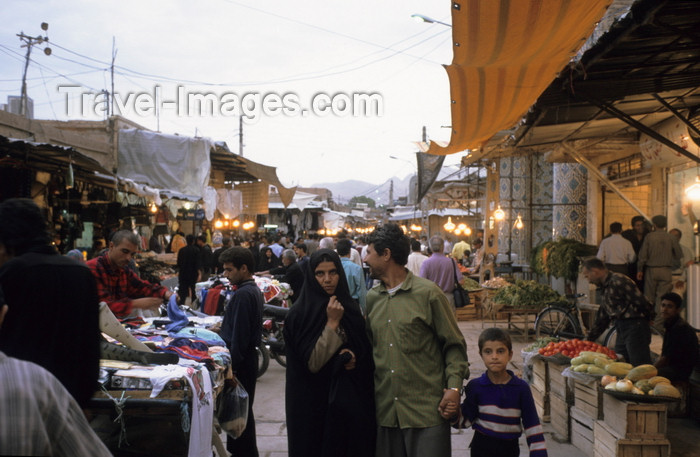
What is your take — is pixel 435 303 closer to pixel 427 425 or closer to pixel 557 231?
pixel 427 425

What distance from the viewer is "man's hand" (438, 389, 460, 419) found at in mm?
2941

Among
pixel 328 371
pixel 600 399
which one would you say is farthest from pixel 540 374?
pixel 328 371

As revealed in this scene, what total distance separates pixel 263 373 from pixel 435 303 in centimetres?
532

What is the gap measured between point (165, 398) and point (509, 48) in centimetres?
375

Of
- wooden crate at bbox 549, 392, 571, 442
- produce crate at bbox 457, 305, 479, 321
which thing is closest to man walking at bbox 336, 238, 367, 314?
wooden crate at bbox 549, 392, 571, 442


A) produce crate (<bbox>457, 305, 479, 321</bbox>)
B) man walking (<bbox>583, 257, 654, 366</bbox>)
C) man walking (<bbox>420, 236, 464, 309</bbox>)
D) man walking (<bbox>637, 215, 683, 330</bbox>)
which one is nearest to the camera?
man walking (<bbox>583, 257, 654, 366</bbox>)

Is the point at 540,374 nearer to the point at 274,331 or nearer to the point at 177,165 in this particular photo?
the point at 274,331

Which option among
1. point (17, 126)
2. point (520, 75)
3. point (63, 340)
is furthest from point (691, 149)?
point (17, 126)

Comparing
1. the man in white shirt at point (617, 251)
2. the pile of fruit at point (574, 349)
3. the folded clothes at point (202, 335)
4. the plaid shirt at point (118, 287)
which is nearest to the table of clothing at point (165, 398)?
the folded clothes at point (202, 335)

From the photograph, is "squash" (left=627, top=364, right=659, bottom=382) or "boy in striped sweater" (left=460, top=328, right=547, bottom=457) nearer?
"boy in striped sweater" (left=460, top=328, right=547, bottom=457)

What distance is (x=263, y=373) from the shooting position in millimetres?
7859

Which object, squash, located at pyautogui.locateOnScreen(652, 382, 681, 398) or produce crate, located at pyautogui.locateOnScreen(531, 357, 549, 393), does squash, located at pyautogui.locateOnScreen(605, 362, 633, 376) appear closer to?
squash, located at pyautogui.locateOnScreen(652, 382, 681, 398)

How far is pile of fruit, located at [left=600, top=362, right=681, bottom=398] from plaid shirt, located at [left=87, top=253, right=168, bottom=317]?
13.3 ft

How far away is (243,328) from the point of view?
442 centimetres
